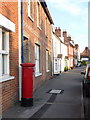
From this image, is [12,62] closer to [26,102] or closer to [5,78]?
[5,78]

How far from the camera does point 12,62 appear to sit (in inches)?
300

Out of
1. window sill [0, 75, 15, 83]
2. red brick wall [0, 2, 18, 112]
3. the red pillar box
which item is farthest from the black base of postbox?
window sill [0, 75, 15, 83]

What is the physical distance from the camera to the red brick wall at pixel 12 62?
6.66m

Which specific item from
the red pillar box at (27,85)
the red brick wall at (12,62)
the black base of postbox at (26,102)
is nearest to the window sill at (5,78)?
the red brick wall at (12,62)

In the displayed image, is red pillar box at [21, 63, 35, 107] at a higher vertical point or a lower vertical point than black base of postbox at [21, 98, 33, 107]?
higher

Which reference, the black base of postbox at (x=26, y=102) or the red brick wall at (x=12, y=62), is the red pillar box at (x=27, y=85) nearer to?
the black base of postbox at (x=26, y=102)

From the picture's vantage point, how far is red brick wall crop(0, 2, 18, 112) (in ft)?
21.8

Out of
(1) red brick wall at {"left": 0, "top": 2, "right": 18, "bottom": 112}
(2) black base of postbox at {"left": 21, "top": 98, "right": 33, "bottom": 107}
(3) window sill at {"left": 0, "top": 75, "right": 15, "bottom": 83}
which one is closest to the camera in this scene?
(3) window sill at {"left": 0, "top": 75, "right": 15, "bottom": 83}

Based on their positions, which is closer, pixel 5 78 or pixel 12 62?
pixel 5 78

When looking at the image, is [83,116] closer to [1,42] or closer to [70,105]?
[70,105]

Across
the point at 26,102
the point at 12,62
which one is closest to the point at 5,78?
the point at 12,62

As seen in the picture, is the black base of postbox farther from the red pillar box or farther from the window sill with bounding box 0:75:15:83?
the window sill with bounding box 0:75:15:83

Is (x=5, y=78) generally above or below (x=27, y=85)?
above

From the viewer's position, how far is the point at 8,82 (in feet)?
22.9
